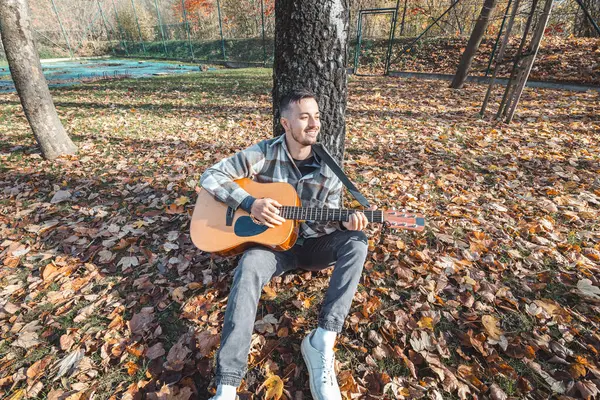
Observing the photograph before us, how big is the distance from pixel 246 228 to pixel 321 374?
1147 mm

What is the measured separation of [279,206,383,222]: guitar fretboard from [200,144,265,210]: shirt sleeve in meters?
0.39

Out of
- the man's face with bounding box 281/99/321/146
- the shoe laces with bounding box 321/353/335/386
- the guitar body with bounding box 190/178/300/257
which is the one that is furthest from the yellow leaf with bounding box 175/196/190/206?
the shoe laces with bounding box 321/353/335/386

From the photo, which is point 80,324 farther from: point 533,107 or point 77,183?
point 533,107

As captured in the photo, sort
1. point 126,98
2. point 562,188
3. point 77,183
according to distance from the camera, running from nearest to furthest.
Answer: point 562,188 → point 77,183 → point 126,98

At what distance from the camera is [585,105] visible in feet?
20.9

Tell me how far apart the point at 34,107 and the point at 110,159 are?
4.27 ft

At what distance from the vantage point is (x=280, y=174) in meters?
2.40

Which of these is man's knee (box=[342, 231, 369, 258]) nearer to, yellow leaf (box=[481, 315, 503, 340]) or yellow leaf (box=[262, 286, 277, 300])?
yellow leaf (box=[262, 286, 277, 300])

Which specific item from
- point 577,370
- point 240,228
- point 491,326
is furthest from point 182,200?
point 577,370

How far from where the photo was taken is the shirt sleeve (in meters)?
2.28

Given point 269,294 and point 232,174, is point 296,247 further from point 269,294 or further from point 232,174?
point 232,174

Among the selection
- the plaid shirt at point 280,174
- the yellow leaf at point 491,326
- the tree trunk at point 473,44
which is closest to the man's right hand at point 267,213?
the plaid shirt at point 280,174

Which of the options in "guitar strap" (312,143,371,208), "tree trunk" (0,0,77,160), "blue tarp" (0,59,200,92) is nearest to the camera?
"guitar strap" (312,143,371,208)

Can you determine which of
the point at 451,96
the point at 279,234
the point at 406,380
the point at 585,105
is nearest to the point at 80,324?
Answer: the point at 279,234
